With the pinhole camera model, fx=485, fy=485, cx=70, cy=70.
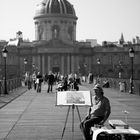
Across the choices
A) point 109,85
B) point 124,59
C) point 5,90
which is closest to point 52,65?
point 124,59

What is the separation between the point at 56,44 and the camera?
129000mm

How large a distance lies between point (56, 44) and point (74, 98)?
115 m

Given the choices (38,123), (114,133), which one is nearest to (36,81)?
(38,123)

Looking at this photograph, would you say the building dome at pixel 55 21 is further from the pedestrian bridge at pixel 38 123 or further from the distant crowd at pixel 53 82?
the pedestrian bridge at pixel 38 123

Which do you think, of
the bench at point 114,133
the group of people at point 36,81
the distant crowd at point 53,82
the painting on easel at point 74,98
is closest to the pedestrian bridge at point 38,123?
the painting on easel at point 74,98

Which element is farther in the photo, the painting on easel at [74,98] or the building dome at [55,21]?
the building dome at [55,21]

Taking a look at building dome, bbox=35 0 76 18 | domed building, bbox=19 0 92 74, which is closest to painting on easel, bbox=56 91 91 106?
domed building, bbox=19 0 92 74

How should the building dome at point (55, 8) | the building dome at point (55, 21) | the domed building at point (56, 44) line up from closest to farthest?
the domed building at point (56, 44) → the building dome at point (55, 21) → the building dome at point (55, 8)

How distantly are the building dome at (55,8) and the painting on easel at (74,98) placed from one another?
123023mm

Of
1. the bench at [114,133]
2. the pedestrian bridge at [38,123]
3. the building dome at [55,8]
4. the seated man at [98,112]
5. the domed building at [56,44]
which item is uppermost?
the building dome at [55,8]

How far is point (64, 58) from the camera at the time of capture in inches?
5153

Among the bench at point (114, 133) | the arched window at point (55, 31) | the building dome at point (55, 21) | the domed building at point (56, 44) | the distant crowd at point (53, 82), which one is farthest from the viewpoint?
the arched window at point (55, 31)

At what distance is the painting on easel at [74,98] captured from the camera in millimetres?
14000

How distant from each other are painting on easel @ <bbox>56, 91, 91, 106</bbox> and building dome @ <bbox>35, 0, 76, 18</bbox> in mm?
123023
